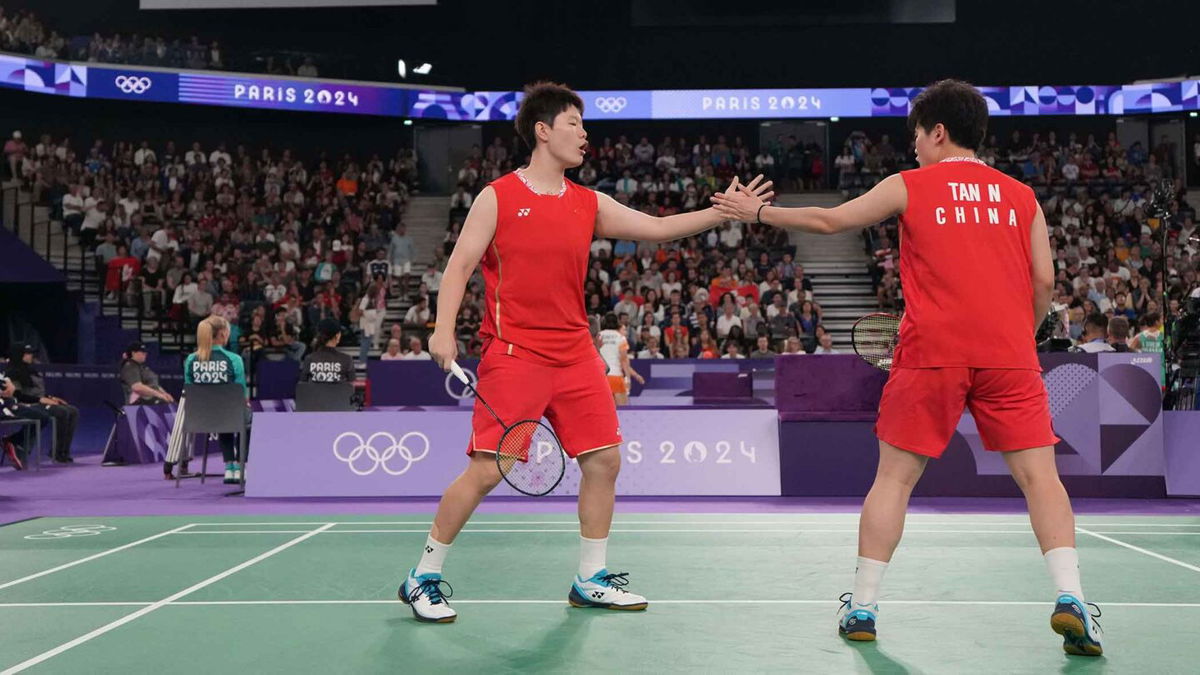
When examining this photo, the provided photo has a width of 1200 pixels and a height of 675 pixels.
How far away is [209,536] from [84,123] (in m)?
21.9

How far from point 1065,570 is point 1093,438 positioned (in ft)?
19.5

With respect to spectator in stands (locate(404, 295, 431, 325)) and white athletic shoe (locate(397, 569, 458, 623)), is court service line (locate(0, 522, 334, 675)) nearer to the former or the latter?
white athletic shoe (locate(397, 569, 458, 623))

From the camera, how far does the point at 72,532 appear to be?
746 centimetres

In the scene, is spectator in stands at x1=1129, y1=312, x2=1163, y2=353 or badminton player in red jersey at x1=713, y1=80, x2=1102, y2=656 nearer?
badminton player in red jersey at x1=713, y1=80, x2=1102, y2=656

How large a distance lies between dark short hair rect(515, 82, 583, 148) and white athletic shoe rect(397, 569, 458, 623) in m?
1.72

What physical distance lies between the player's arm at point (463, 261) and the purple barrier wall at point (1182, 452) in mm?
6947

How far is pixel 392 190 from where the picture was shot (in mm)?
25781

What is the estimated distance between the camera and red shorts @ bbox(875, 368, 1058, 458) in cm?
381

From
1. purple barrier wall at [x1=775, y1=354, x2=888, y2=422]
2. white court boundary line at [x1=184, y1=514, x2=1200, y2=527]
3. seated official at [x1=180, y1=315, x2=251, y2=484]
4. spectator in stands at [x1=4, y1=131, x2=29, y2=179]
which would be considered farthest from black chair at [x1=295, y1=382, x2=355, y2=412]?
spectator in stands at [x1=4, y1=131, x2=29, y2=179]

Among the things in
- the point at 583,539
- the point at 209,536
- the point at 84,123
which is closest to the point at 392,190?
the point at 84,123

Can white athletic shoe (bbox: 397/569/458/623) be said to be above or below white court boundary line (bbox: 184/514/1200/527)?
above

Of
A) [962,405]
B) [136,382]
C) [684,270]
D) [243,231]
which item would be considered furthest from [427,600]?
[243,231]

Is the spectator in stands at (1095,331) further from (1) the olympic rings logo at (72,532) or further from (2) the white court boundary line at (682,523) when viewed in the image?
(1) the olympic rings logo at (72,532)

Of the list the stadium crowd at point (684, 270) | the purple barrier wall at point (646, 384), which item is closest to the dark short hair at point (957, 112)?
the purple barrier wall at point (646, 384)
